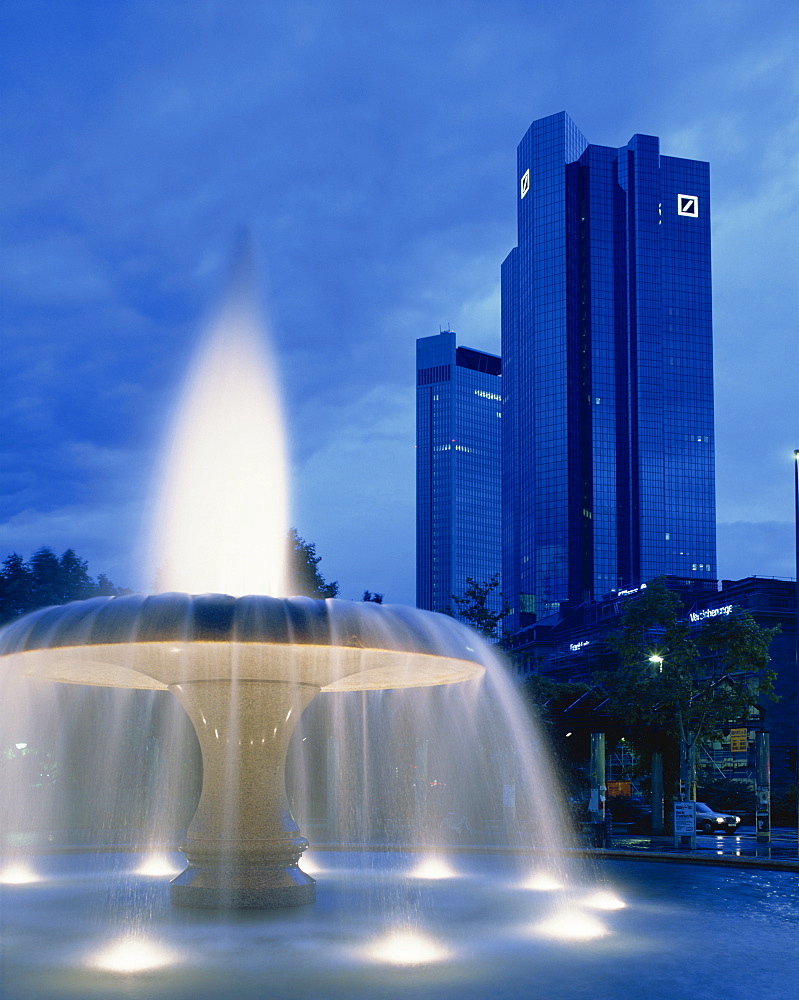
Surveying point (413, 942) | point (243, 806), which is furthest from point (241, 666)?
point (413, 942)

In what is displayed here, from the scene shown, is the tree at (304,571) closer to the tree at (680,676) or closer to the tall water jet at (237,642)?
the tree at (680,676)

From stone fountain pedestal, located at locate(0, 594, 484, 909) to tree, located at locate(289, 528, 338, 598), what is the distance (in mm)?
20269

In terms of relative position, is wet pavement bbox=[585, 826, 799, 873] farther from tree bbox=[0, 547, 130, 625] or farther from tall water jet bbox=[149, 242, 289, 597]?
tree bbox=[0, 547, 130, 625]

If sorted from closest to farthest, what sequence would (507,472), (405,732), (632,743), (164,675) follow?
(164,675) < (632,743) < (405,732) < (507,472)

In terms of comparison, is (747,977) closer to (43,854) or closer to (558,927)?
(558,927)

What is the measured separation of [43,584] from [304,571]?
8.66 metres

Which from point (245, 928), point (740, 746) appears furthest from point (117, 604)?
point (740, 746)

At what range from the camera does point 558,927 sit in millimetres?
10578

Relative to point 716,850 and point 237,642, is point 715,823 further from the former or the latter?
point 237,642

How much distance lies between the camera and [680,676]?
1041 inches

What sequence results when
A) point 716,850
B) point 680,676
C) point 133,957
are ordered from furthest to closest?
point 680,676 < point 716,850 < point 133,957

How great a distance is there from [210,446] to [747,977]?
929 centimetres

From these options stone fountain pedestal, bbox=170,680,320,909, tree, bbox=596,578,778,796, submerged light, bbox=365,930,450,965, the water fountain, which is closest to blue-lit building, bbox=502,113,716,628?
tree, bbox=596,578,778,796

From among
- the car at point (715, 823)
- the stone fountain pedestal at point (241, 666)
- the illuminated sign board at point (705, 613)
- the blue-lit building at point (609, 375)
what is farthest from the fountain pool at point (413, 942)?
the blue-lit building at point (609, 375)
